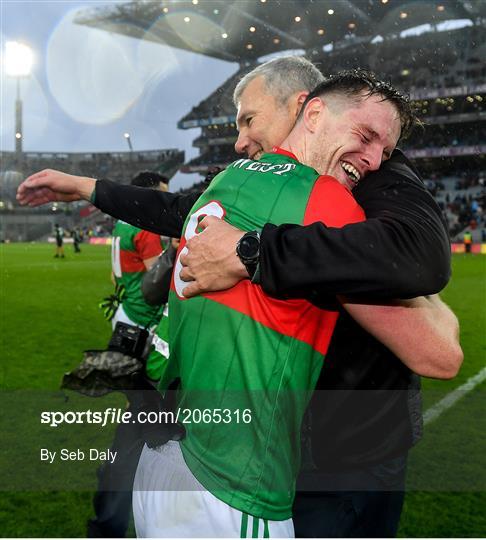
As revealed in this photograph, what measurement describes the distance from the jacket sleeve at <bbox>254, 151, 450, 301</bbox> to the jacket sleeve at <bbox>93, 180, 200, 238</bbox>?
1132mm

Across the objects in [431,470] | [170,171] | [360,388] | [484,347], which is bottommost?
[170,171]

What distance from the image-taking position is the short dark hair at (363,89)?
1.48 metres

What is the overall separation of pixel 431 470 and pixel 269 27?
148ft

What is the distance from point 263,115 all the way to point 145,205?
679 mm

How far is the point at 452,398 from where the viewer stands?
5938mm

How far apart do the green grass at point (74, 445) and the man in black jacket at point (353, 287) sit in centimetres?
190

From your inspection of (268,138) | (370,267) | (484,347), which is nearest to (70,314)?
(484,347)

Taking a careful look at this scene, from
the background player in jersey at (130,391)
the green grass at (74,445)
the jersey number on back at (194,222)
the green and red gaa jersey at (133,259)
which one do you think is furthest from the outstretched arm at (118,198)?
the green and red gaa jersey at (133,259)

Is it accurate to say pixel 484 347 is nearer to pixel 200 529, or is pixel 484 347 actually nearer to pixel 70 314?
pixel 70 314

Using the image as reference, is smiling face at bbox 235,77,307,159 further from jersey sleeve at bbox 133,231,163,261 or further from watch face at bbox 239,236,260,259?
jersey sleeve at bbox 133,231,163,261

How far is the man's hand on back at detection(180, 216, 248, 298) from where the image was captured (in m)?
1.31

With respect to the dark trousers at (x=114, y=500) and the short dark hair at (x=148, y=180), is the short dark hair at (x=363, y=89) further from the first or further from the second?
the short dark hair at (x=148, y=180)

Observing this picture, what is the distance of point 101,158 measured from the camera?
221ft

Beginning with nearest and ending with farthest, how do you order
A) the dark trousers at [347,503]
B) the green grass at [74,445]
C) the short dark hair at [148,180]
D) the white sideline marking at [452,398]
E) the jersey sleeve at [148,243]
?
the dark trousers at [347,503] → the green grass at [74,445] → the short dark hair at [148,180] → the jersey sleeve at [148,243] → the white sideline marking at [452,398]
